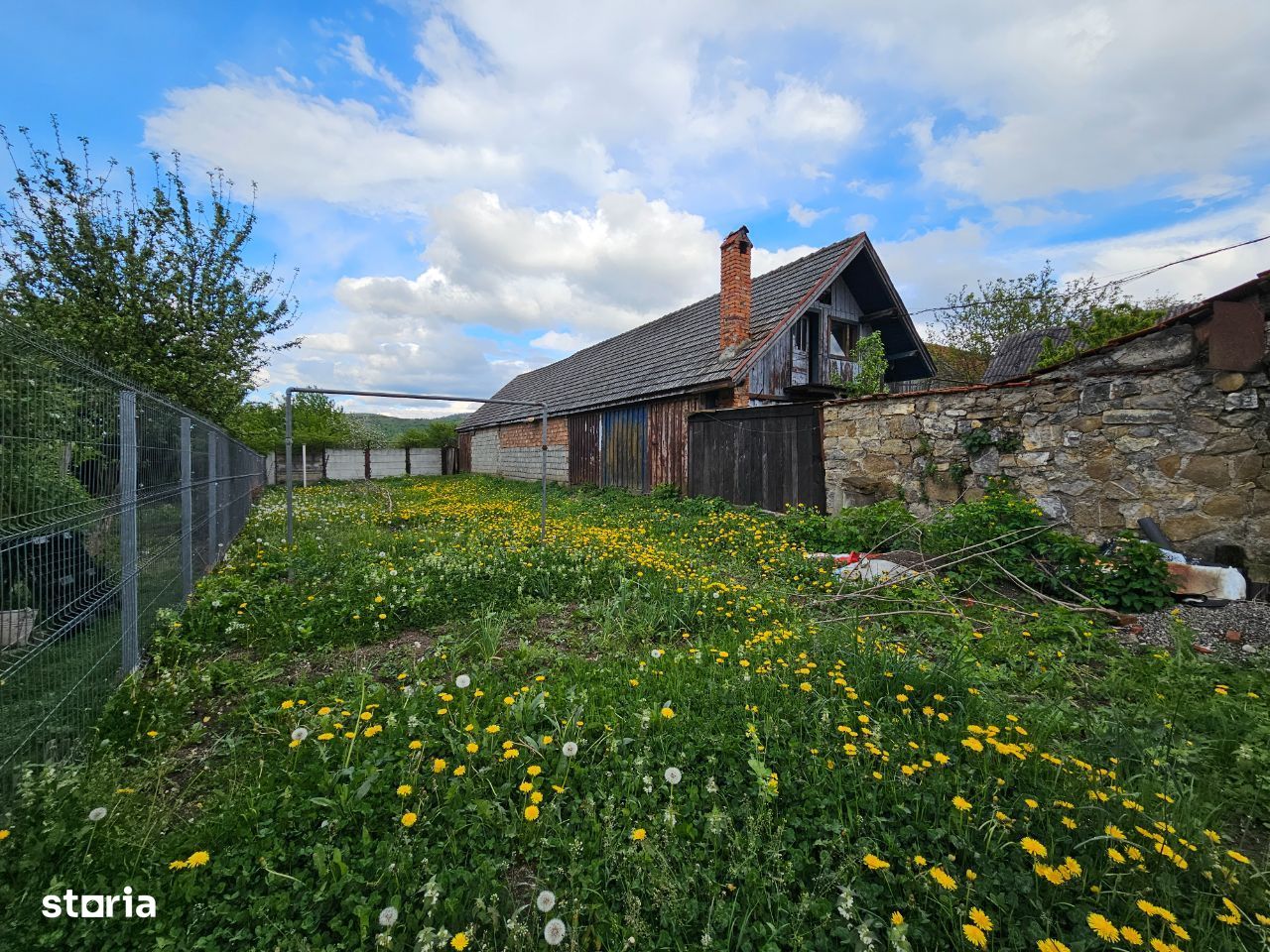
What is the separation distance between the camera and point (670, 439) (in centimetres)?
1165

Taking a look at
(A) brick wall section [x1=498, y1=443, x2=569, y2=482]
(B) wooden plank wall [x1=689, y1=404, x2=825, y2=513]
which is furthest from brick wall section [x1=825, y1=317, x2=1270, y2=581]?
(A) brick wall section [x1=498, y1=443, x2=569, y2=482]

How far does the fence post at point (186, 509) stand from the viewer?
4293 mm

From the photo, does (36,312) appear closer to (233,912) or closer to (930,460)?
(233,912)

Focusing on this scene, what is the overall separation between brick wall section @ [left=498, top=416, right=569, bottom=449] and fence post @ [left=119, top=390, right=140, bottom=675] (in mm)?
12790

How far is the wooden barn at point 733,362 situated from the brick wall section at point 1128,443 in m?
2.19

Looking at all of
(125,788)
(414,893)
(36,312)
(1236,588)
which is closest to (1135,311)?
(1236,588)

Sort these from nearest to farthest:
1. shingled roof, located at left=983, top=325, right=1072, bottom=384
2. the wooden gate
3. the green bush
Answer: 1. the green bush
2. the wooden gate
3. shingled roof, located at left=983, top=325, right=1072, bottom=384

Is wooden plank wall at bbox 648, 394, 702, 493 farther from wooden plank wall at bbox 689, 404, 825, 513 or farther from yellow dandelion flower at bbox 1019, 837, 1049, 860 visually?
yellow dandelion flower at bbox 1019, 837, 1049, 860

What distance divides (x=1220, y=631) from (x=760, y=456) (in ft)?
20.0

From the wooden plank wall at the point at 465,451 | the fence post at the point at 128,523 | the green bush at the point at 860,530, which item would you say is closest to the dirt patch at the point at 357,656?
the fence post at the point at 128,523

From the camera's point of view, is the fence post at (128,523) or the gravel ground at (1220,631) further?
the gravel ground at (1220,631)

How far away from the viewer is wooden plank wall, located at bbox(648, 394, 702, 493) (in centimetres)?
1118

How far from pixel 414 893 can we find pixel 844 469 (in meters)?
7.67

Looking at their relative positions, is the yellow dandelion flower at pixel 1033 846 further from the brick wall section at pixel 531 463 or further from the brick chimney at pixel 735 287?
the brick wall section at pixel 531 463
